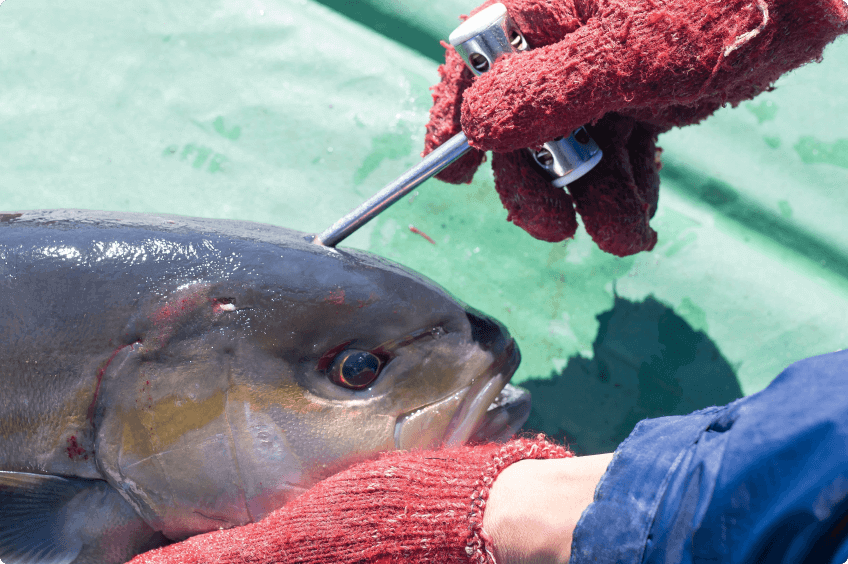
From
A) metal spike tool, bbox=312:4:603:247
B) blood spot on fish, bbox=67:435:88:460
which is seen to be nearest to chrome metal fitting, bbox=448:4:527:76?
metal spike tool, bbox=312:4:603:247

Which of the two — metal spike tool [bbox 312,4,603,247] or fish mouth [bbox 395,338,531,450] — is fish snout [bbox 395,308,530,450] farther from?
metal spike tool [bbox 312,4,603,247]

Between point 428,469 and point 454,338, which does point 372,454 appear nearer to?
point 428,469

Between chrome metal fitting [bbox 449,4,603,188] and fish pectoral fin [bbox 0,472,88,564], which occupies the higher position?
chrome metal fitting [bbox 449,4,603,188]

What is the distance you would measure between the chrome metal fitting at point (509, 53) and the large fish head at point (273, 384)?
461 mm

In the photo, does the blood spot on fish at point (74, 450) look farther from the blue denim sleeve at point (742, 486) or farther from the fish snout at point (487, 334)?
the blue denim sleeve at point (742, 486)

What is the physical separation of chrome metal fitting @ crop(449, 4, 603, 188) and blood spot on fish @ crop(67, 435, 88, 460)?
4.27 feet

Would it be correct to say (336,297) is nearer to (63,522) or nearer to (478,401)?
(478,401)

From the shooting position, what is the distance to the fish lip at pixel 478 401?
150cm

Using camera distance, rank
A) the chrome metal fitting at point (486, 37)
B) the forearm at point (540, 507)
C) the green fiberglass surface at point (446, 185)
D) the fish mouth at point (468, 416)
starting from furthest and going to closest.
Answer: the green fiberglass surface at point (446, 185)
the fish mouth at point (468, 416)
the chrome metal fitting at point (486, 37)
the forearm at point (540, 507)

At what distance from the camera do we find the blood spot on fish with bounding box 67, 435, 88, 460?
1396 mm

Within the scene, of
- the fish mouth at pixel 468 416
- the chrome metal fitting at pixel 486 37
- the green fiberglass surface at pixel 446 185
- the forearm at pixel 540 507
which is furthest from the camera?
the green fiberglass surface at pixel 446 185

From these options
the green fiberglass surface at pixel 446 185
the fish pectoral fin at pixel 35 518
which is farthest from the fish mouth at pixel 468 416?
the fish pectoral fin at pixel 35 518

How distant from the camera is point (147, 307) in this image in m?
1.37

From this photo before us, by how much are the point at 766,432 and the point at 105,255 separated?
139cm
